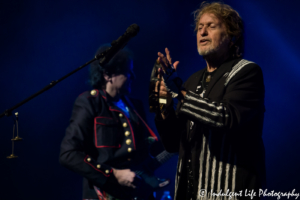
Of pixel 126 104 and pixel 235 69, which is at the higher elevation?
pixel 235 69

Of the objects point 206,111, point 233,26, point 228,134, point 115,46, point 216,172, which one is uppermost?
point 233,26

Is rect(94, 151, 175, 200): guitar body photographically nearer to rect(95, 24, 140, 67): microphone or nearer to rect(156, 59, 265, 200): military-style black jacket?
rect(156, 59, 265, 200): military-style black jacket

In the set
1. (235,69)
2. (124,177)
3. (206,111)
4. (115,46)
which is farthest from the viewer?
(124,177)

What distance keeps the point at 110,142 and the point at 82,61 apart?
4.53ft

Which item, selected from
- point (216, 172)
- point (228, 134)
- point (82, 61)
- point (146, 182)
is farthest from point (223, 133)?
point (82, 61)

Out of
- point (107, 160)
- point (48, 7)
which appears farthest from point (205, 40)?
point (48, 7)

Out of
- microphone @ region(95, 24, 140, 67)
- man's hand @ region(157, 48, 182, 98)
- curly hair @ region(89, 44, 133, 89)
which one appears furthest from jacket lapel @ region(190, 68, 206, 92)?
curly hair @ region(89, 44, 133, 89)

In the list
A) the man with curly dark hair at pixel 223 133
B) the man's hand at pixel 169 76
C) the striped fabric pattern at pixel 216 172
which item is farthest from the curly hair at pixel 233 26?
the striped fabric pattern at pixel 216 172

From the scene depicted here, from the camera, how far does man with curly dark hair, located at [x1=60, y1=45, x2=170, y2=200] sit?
2211 millimetres

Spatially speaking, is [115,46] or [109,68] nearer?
[115,46]

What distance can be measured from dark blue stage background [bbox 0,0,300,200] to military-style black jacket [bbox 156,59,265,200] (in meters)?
1.65

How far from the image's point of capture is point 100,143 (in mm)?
2330

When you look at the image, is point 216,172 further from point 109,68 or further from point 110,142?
point 109,68

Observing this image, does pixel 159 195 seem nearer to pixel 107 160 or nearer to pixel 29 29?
pixel 107 160
